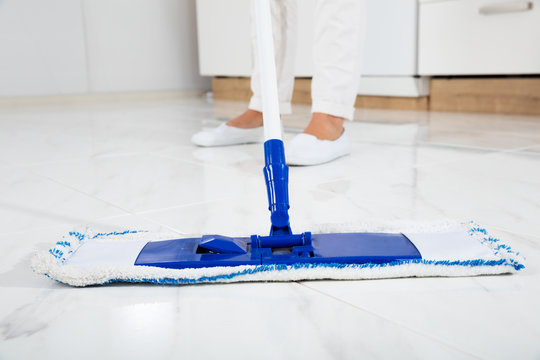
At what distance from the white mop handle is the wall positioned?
2.46 metres

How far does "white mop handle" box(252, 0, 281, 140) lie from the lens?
1.73 ft

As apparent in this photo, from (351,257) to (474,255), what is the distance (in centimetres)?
11

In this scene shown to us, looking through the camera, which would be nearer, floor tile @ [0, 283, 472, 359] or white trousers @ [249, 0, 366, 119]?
floor tile @ [0, 283, 472, 359]

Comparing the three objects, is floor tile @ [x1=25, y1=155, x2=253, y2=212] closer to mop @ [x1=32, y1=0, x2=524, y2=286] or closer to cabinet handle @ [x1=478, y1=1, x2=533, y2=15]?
mop @ [x1=32, y1=0, x2=524, y2=286]

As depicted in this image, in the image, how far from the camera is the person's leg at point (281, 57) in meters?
1.33

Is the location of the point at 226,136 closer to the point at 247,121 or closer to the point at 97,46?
the point at 247,121

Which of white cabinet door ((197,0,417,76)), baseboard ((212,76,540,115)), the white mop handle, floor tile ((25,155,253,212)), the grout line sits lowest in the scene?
the grout line

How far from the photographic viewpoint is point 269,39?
54cm

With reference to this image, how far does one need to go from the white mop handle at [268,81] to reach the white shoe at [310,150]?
48 cm

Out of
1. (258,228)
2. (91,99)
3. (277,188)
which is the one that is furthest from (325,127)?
(91,99)

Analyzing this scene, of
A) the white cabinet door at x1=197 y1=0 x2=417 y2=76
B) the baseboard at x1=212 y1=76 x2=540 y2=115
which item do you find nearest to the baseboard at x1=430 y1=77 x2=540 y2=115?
the baseboard at x1=212 y1=76 x2=540 y2=115

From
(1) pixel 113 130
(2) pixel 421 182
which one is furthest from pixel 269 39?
(1) pixel 113 130

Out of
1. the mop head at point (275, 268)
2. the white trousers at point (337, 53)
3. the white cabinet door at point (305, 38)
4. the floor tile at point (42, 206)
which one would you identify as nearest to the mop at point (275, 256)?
the mop head at point (275, 268)

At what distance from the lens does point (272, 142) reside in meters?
0.53
